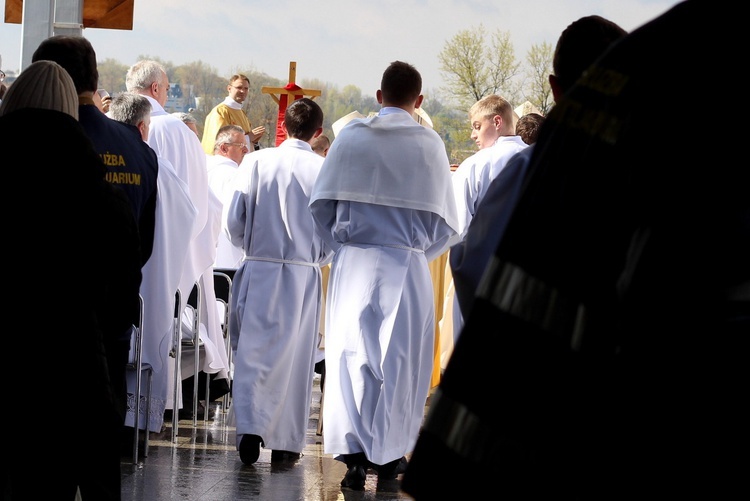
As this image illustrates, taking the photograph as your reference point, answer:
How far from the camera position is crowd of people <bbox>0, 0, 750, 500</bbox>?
138 cm

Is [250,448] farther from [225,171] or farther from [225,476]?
[225,171]

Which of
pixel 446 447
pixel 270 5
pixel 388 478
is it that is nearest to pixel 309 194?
pixel 388 478

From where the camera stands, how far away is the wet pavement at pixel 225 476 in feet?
18.9

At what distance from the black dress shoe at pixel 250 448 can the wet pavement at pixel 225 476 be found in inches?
1.6

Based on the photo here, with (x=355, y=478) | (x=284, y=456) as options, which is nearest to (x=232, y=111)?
(x=284, y=456)

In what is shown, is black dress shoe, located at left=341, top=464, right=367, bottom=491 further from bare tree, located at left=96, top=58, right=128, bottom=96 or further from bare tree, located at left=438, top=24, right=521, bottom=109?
bare tree, located at left=96, top=58, right=128, bottom=96

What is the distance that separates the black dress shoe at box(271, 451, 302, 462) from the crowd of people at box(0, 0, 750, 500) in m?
0.02

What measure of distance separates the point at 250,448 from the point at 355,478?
827 mm

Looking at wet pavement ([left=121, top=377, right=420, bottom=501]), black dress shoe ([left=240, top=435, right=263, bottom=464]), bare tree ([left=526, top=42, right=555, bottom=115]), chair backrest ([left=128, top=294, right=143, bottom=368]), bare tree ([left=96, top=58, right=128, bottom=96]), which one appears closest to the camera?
wet pavement ([left=121, top=377, right=420, bottom=501])

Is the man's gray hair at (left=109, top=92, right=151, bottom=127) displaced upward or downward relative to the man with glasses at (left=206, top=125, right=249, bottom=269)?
upward

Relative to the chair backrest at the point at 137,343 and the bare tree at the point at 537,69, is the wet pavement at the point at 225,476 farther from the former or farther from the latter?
the bare tree at the point at 537,69

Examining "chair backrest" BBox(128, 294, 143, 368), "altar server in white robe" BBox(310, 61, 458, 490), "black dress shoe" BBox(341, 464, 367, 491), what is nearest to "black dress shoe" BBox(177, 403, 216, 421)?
"chair backrest" BBox(128, 294, 143, 368)

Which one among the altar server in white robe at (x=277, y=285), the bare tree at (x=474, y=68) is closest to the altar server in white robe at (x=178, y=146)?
the altar server in white robe at (x=277, y=285)

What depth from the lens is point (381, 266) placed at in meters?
6.45
